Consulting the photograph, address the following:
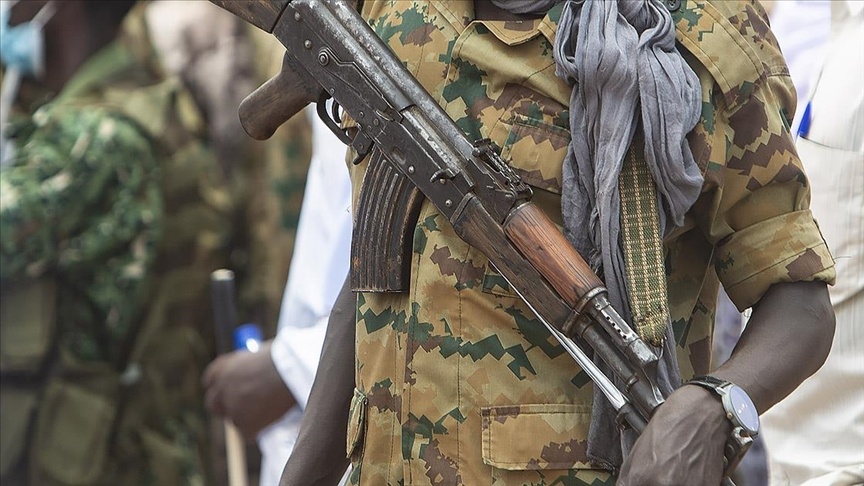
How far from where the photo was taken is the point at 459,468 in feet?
6.97

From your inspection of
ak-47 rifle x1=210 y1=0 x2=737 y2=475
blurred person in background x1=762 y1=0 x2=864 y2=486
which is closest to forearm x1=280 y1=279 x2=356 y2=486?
ak-47 rifle x1=210 y1=0 x2=737 y2=475

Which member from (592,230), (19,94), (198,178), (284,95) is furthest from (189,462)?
(592,230)

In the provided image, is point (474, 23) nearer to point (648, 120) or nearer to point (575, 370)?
point (648, 120)

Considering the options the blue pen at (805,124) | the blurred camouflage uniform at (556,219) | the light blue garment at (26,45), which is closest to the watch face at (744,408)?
the blurred camouflage uniform at (556,219)

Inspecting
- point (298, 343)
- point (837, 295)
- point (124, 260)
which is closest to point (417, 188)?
point (837, 295)

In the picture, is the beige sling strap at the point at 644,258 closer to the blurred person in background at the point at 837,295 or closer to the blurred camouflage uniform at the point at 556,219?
the blurred camouflage uniform at the point at 556,219

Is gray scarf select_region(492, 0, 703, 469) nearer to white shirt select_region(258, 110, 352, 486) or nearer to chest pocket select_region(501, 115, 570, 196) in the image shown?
chest pocket select_region(501, 115, 570, 196)

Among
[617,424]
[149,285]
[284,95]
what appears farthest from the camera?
[149,285]

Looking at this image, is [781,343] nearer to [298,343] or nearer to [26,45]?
[298,343]

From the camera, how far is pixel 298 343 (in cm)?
361

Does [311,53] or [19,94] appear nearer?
[311,53]

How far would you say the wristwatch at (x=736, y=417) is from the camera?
6.36 ft

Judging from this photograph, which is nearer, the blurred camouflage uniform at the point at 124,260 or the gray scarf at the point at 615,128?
the gray scarf at the point at 615,128

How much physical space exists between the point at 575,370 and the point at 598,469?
16 cm
